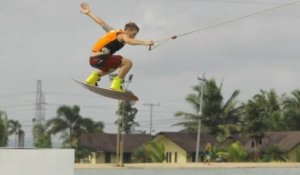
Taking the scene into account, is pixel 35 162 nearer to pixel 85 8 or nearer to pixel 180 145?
pixel 85 8

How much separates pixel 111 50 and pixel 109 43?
0.15 m

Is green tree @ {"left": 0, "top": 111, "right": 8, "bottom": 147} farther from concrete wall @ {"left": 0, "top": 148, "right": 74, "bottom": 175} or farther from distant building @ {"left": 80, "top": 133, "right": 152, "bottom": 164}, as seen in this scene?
concrete wall @ {"left": 0, "top": 148, "right": 74, "bottom": 175}

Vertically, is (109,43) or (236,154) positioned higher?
(109,43)

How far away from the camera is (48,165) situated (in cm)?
1310

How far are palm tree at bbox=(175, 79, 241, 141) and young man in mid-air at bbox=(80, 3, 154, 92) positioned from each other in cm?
4535

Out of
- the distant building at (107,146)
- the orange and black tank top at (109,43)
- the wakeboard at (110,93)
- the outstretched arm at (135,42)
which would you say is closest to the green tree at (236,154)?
the distant building at (107,146)

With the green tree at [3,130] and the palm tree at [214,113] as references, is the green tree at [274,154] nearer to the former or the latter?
the palm tree at [214,113]

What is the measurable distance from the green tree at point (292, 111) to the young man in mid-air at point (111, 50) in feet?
159

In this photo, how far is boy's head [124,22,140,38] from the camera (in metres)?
10.2

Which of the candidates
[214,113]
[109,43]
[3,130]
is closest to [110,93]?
[109,43]

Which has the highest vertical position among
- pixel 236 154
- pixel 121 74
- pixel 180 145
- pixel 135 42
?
pixel 180 145

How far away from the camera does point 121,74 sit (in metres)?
10.9

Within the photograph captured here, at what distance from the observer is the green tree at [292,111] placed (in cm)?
5834

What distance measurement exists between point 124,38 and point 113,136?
2304 inches
